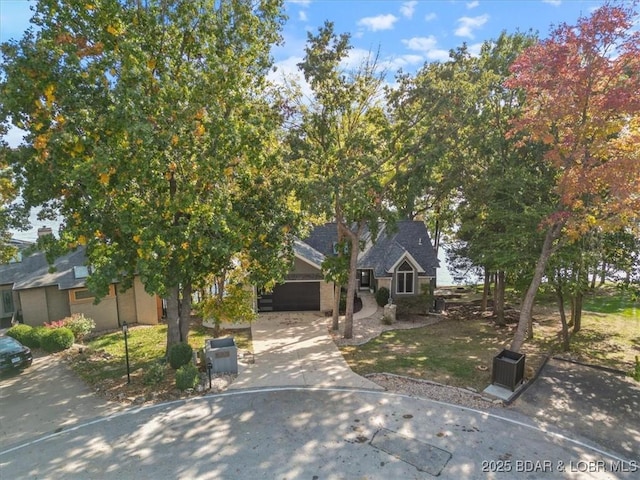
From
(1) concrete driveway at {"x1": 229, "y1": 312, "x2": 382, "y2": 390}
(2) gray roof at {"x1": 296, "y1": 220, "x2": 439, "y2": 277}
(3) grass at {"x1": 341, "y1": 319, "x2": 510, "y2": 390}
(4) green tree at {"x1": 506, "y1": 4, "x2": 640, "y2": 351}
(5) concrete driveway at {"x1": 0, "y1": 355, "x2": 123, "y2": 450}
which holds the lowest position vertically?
(3) grass at {"x1": 341, "y1": 319, "x2": 510, "y2": 390}

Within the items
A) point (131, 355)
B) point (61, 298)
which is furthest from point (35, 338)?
point (131, 355)

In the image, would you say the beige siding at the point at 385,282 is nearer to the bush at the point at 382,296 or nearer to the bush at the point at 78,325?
the bush at the point at 382,296

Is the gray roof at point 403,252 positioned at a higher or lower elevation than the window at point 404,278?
higher

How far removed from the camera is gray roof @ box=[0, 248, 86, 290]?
18.9 metres

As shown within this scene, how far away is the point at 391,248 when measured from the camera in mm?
27438

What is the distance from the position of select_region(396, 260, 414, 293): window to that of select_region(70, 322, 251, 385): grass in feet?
37.3

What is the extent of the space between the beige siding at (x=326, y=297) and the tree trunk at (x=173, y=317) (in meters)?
10.4

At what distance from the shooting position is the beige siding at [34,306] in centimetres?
1905

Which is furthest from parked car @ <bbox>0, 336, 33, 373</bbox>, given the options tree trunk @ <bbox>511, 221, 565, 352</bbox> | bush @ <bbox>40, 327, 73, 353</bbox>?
tree trunk @ <bbox>511, 221, 565, 352</bbox>

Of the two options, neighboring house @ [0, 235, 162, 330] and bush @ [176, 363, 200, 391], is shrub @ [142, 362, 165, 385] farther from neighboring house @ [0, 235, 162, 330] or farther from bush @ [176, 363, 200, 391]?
neighboring house @ [0, 235, 162, 330]

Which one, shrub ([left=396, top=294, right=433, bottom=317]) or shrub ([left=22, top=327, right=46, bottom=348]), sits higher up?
shrub ([left=22, top=327, right=46, bottom=348])

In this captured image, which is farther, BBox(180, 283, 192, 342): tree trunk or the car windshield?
BBox(180, 283, 192, 342): tree trunk

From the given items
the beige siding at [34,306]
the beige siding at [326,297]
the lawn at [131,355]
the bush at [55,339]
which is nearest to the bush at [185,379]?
the lawn at [131,355]

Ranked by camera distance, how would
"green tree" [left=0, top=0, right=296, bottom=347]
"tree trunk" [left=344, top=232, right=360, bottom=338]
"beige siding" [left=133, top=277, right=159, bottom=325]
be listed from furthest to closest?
"beige siding" [left=133, top=277, right=159, bottom=325] < "tree trunk" [left=344, top=232, right=360, bottom=338] < "green tree" [left=0, top=0, right=296, bottom=347]
